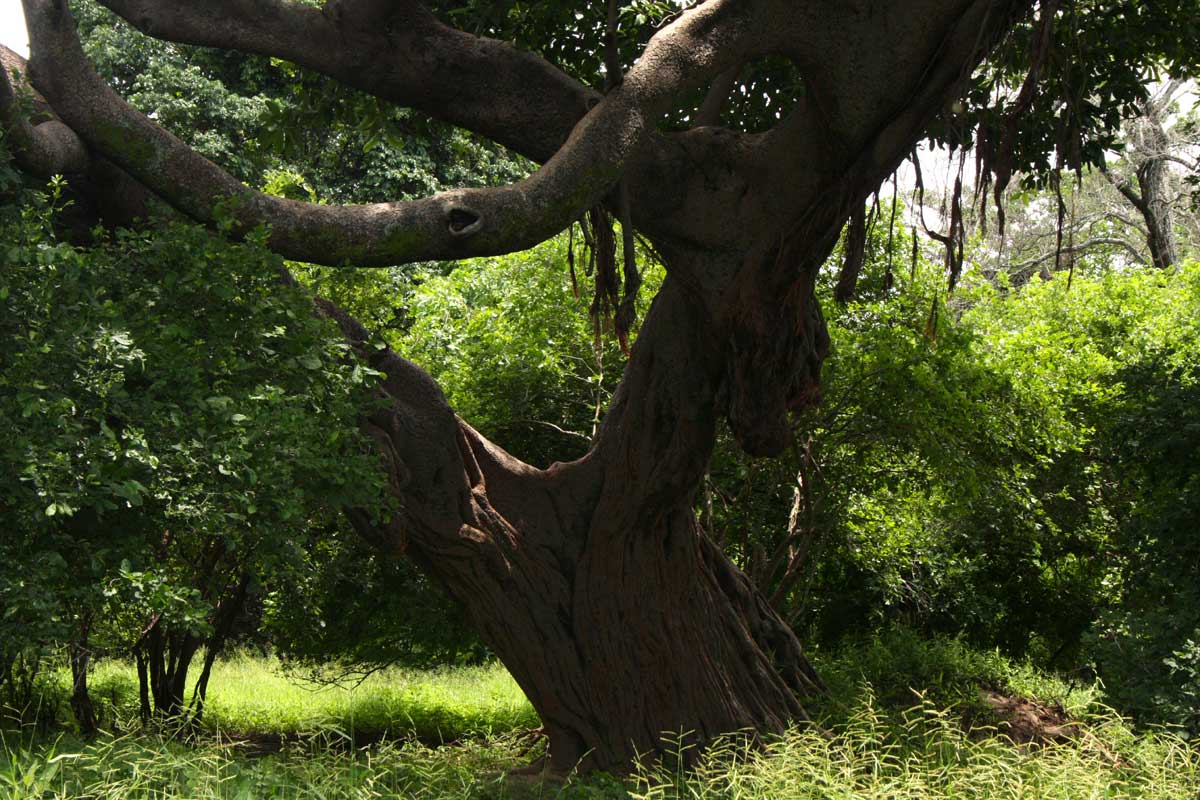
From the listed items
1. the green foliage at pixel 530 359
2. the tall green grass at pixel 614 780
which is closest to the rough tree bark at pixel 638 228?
the tall green grass at pixel 614 780

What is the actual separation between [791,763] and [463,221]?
3174 millimetres

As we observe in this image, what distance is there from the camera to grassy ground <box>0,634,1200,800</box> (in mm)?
5188

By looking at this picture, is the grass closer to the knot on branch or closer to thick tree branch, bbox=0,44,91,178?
the knot on branch

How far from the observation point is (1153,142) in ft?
69.1

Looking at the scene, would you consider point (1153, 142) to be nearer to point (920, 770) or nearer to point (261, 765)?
point (920, 770)

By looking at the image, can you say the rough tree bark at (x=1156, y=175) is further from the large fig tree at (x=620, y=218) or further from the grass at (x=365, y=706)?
the grass at (x=365, y=706)

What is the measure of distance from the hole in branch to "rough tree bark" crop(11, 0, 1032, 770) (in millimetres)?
12

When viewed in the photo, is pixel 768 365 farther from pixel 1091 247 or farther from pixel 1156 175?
pixel 1091 247

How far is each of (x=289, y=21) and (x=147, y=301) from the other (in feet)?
8.50

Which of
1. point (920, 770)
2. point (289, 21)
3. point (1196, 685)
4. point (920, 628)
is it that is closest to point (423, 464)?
point (289, 21)

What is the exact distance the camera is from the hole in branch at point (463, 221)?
18.9 feet

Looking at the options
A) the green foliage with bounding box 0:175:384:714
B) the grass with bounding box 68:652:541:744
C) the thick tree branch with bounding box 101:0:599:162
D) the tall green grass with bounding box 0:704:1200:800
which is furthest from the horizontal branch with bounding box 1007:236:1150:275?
the green foliage with bounding box 0:175:384:714

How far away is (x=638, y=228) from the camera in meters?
7.60

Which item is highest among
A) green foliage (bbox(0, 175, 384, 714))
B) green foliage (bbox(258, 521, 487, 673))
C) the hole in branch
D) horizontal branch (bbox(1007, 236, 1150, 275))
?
horizontal branch (bbox(1007, 236, 1150, 275))
